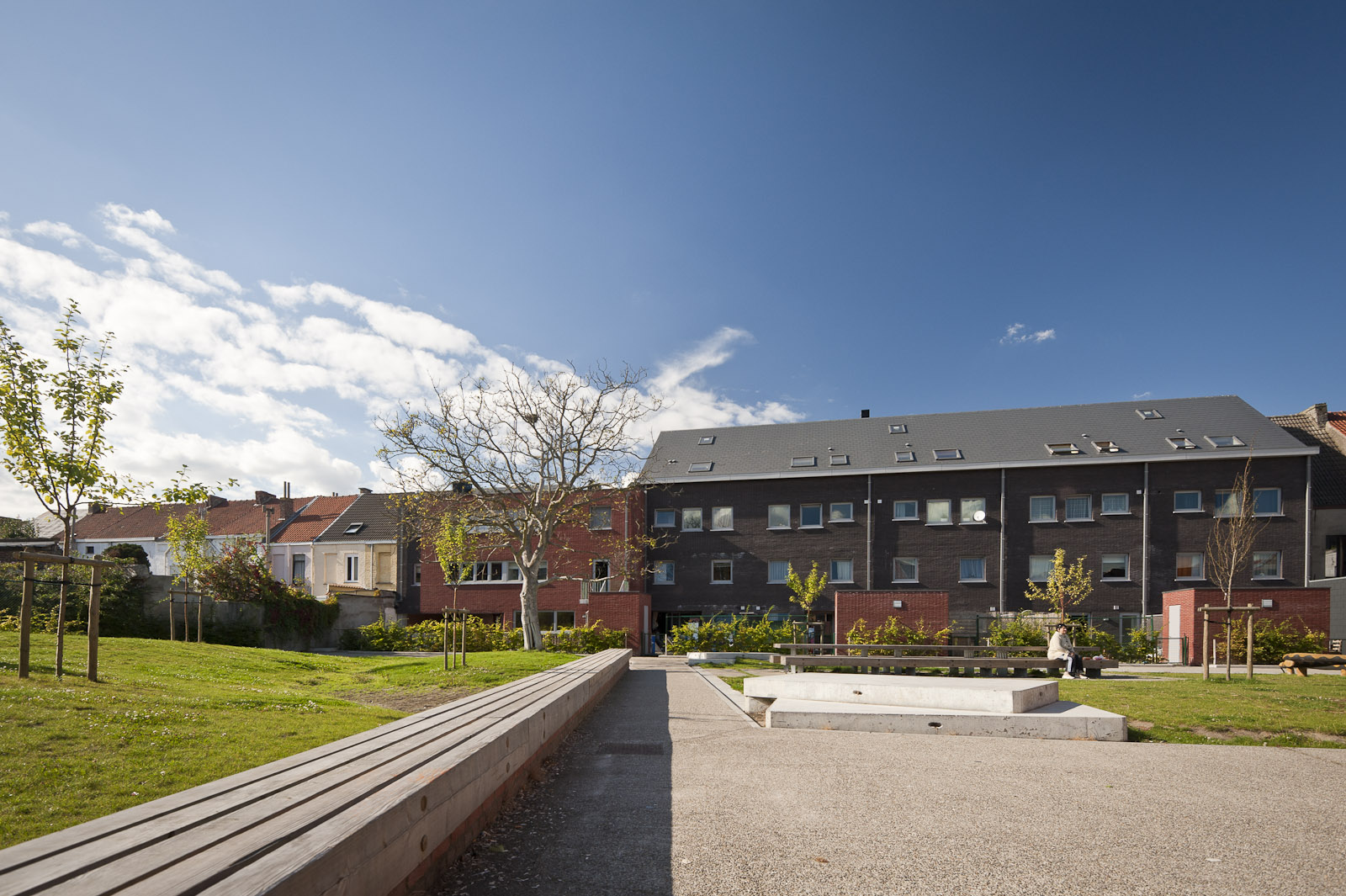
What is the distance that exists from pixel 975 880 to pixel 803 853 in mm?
932

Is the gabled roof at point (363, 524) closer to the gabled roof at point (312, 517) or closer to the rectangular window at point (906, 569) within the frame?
the gabled roof at point (312, 517)

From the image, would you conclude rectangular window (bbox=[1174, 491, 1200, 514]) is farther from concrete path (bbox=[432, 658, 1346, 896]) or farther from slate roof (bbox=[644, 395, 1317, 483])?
concrete path (bbox=[432, 658, 1346, 896])

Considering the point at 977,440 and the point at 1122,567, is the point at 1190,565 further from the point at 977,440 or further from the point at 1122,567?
the point at 977,440

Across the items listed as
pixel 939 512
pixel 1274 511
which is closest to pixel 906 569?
pixel 939 512

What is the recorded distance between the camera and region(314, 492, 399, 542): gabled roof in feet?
147

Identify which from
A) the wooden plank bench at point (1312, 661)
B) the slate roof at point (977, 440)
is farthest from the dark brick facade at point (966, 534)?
the wooden plank bench at point (1312, 661)

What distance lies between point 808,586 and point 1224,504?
1692 cm

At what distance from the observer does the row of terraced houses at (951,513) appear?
32344mm

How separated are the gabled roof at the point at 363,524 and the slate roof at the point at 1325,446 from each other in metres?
43.6

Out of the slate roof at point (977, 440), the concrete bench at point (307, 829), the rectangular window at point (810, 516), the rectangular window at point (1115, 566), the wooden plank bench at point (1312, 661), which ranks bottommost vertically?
the wooden plank bench at point (1312, 661)

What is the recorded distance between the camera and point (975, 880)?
4211 mm

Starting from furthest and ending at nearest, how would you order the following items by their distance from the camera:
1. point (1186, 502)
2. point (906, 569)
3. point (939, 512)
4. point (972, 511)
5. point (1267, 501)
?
point (906, 569) < point (939, 512) < point (972, 511) < point (1186, 502) < point (1267, 501)

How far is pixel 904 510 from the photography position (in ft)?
116

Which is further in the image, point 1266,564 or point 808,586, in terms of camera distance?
point 1266,564
